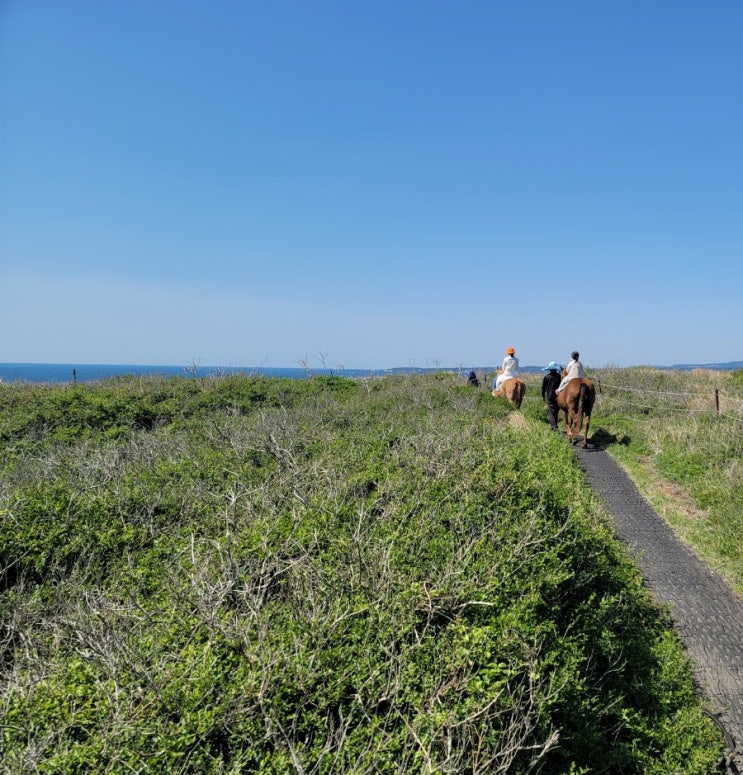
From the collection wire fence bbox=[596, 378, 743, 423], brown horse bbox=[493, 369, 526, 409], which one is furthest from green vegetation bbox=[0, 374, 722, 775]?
brown horse bbox=[493, 369, 526, 409]

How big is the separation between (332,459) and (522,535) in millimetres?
2992

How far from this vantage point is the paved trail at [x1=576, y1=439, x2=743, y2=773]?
16.0 feet

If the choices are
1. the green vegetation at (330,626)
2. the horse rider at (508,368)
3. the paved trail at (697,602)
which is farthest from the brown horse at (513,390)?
the green vegetation at (330,626)

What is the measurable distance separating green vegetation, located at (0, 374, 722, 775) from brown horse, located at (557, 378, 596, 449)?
642cm

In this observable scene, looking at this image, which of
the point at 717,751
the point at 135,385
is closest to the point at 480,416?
the point at 717,751

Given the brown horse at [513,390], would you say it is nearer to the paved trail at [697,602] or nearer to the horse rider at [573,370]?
the horse rider at [573,370]

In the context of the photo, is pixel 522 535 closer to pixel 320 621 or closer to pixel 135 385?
pixel 320 621

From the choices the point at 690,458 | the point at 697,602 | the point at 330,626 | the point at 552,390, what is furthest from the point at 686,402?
the point at 330,626

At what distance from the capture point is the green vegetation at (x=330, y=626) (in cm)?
269

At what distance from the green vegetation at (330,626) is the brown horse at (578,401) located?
642 cm

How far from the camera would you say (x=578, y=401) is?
46.3ft

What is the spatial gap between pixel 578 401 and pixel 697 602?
8.09m

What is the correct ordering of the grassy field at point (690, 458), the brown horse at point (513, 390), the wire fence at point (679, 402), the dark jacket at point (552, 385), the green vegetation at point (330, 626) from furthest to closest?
1. the brown horse at point (513, 390)
2. the dark jacket at point (552, 385)
3. the wire fence at point (679, 402)
4. the grassy field at point (690, 458)
5. the green vegetation at point (330, 626)

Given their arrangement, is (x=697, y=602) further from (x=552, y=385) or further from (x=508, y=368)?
(x=508, y=368)
